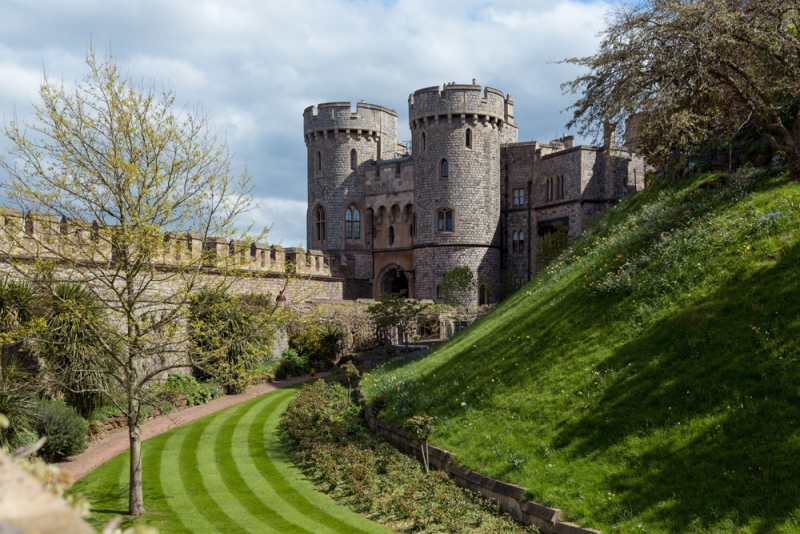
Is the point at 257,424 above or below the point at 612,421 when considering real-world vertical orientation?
below

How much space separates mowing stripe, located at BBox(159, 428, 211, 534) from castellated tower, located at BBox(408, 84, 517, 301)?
25863 millimetres

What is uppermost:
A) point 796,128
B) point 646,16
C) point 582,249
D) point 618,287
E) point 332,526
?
point 646,16

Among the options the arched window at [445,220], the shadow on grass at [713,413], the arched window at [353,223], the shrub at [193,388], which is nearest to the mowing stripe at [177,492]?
the shrub at [193,388]

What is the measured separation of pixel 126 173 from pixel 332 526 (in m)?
7.82

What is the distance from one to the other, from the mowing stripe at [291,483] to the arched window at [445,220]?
23.3 m

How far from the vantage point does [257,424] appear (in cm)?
2031

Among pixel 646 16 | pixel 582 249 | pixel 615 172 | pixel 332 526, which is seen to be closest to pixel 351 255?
pixel 615 172

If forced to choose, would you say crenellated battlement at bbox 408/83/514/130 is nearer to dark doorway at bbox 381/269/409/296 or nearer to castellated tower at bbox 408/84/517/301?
castellated tower at bbox 408/84/517/301

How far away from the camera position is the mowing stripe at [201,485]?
12336 millimetres

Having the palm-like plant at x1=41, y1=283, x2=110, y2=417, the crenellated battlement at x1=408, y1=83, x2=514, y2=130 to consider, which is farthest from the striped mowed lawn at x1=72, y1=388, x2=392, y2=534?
the crenellated battlement at x1=408, y1=83, x2=514, y2=130

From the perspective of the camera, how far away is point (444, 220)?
4259 centimetres

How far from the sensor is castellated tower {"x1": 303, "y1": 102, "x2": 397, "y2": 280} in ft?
155

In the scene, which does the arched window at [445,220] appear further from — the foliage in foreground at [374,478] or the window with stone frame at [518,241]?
the foliage in foreground at [374,478]

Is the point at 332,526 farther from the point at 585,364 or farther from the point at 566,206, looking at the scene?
the point at 566,206
